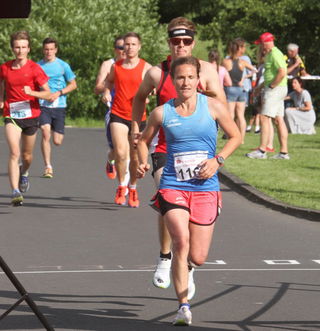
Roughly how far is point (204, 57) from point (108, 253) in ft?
116

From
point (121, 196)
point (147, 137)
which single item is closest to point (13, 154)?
point (121, 196)

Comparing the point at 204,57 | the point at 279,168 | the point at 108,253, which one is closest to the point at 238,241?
the point at 108,253

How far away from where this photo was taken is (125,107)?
13812 millimetres

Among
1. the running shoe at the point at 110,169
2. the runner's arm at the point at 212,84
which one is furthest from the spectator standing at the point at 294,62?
the runner's arm at the point at 212,84

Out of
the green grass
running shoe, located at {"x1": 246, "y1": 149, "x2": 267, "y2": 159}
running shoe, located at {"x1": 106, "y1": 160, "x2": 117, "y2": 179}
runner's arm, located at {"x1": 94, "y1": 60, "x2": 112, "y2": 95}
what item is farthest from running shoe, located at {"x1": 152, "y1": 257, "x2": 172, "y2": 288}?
running shoe, located at {"x1": 246, "y1": 149, "x2": 267, "y2": 159}

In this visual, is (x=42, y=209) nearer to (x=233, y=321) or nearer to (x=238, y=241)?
(x=238, y=241)

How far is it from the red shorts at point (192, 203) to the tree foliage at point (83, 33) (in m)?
27.0

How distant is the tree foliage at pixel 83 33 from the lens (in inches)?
1372

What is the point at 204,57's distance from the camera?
45.6m

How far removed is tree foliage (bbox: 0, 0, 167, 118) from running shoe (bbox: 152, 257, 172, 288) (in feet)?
86.1

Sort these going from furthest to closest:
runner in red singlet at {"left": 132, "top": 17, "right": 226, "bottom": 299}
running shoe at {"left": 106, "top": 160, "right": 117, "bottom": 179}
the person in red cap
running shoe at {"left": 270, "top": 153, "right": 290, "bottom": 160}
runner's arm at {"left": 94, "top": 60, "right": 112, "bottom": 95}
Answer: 1. running shoe at {"left": 270, "top": 153, "right": 290, "bottom": 160}
2. the person in red cap
3. running shoe at {"left": 106, "top": 160, "right": 117, "bottom": 179}
4. runner's arm at {"left": 94, "top": 60, "right": 112, "bottom": 95}
5. runner in red singlet at {"left": 132, "top": 17, "right": 226, "bottom": 299}

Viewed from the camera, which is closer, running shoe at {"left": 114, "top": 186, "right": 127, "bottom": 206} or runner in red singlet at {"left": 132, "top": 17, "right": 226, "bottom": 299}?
runner in red singlet at {"left": 132, "top": 17, "right": 226, "bottom": 299}

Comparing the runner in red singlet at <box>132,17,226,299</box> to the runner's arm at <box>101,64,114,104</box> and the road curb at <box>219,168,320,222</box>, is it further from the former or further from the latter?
the runner's arm at <box>101,64,114,104</box>

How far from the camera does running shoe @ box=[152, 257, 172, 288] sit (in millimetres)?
8344
